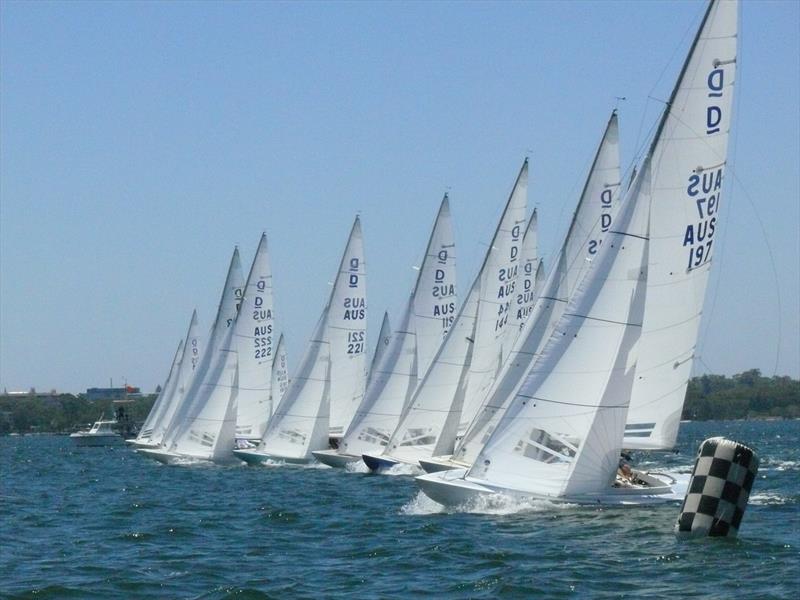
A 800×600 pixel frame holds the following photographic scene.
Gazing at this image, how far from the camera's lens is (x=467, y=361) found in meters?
34.6

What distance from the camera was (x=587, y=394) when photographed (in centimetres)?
2170

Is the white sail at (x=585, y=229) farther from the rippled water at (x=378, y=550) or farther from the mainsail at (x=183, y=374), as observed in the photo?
the mainsail at (x=183, y=374)

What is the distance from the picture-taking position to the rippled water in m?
15.2

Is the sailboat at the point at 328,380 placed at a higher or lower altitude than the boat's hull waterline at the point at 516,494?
higher

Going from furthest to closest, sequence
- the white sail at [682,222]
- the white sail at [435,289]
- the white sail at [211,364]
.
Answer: the white sail at [211,364] < the white sail at [435,289] < the white sail at [682,222]

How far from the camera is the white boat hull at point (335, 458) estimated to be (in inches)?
1516

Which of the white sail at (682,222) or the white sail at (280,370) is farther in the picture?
the white sail at (280,370)

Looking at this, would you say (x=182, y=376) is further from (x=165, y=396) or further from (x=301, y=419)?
(x=301, y=419)

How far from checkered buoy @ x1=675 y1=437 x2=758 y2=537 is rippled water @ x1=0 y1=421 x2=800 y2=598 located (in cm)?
28

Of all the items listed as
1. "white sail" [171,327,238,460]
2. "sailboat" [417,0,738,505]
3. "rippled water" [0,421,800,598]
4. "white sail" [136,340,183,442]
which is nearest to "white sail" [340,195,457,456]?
"white sail" [171,327,238,460]

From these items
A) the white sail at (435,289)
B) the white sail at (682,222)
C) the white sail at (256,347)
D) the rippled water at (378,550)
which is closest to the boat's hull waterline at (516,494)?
the rippled water at (378,550)

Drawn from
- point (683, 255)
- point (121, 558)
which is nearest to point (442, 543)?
point (121, 558)

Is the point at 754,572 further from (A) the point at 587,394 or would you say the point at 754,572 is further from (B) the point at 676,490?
(B) the point at 676,490

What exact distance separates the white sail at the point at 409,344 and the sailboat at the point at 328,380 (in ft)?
10.7
